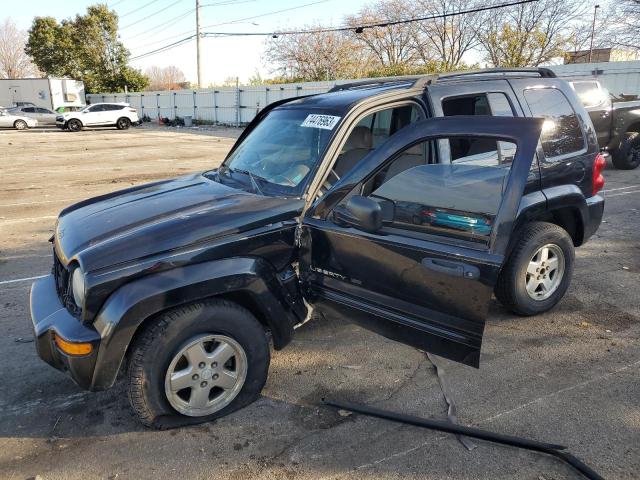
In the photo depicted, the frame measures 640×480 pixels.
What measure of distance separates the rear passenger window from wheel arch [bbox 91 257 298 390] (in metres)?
1.43

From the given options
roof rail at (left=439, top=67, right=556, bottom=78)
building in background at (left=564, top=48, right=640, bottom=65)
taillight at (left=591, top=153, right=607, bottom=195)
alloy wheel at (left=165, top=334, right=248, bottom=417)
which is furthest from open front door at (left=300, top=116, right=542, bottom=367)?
building in background at (left=564, top=48, right=640, bottom=65)

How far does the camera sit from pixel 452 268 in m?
2.59

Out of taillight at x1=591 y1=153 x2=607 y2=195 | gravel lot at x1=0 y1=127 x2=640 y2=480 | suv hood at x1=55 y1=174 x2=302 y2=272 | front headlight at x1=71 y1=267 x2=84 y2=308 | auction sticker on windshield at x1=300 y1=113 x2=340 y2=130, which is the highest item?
auction sticker on windshield at x1=300 y1=113 x2=340 y2=130

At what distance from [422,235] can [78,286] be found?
1.89 meters

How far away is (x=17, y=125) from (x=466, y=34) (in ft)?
111

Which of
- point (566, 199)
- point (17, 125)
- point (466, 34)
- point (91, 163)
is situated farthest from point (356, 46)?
point (566, 199)

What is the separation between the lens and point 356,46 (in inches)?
1698

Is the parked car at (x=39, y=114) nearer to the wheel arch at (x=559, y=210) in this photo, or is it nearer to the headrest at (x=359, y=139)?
the headrest at (x=359, y=139)

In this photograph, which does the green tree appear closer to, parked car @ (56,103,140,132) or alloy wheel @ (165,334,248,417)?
parked car @ (56,103,140,132)

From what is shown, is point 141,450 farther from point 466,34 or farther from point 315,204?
point 466,34

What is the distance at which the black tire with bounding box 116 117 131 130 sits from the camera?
102ft

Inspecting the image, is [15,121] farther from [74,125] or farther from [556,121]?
[556,121]

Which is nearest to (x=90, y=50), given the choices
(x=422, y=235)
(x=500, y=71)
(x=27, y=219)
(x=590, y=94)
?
(x=27, y=219)

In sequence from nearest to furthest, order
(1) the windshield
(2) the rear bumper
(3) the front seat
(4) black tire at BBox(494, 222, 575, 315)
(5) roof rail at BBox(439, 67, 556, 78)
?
1. (1) the windshield
2. (3) the front seat
3. (4) black tire at BBox(494, 222, 575, 315)
4. (5) roof rail at BBox(439, 67, 556, 78)
5. (2) the rear bumper
